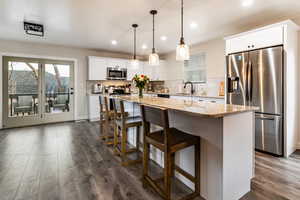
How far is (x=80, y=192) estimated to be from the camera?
5.74ft

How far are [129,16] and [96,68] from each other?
2.86 metres

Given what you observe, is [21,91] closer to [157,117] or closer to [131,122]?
[131,122]

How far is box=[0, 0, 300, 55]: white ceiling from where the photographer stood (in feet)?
8.29

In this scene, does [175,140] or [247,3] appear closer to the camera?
[175,140]

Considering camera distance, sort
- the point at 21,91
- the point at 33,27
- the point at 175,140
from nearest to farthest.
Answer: the point at 175,140 < the point at 33,27 < the point at 21,91

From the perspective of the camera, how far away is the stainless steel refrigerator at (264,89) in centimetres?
263

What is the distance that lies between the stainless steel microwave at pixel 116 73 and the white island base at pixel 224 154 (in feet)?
14.3

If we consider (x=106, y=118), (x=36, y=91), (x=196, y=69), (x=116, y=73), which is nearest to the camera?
(x=106, y=118)

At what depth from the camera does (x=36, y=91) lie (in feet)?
16.1

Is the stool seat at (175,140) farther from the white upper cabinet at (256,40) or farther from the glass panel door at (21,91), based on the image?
the glass panel door at (21,91)

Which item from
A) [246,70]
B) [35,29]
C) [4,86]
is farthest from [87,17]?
[4,86]

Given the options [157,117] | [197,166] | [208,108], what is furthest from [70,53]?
[197,166]

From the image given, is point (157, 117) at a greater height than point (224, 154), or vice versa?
point (157, 117)

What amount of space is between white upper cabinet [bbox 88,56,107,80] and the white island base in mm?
4365
